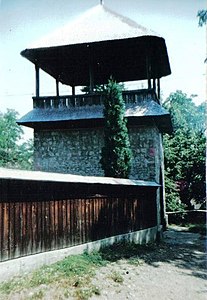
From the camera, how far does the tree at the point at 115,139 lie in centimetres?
1336

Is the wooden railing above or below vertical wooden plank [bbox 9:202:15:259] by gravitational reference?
above

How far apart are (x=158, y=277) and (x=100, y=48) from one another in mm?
10249

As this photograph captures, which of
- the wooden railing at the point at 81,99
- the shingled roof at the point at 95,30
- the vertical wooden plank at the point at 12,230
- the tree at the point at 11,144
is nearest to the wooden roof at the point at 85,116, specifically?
Answer: the wooden railing at the point at 81,99

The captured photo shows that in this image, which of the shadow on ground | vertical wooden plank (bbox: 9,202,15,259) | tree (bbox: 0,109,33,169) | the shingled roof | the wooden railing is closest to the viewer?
vertical wooden plank (bbox: 9,202,15,259)

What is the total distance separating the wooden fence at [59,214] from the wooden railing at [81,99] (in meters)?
4.38

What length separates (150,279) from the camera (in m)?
7.62

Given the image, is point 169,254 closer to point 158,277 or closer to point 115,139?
point 158,277

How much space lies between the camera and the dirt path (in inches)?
259

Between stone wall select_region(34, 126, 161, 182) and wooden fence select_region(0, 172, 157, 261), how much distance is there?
7.54 ft

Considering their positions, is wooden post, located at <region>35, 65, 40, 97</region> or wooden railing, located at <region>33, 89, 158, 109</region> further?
wooden post, located at <region>35, 65, 40, 97</region>

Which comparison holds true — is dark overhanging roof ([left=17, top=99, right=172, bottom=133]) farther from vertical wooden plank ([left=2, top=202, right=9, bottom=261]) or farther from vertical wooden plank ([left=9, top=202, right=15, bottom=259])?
vertical wooden plank ([left=2, top=202, right=9, bottom=261])

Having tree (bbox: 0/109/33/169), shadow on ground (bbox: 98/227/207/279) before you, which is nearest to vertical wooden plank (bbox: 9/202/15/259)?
shadow on ground (bbox: 98/227/207/279)

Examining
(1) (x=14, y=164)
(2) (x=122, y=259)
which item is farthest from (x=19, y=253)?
(1) (x=14, y=164)

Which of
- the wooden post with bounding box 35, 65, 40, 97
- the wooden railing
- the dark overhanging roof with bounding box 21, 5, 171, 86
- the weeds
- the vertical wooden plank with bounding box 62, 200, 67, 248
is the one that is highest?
the dark overhanging roof with bounding box 21, 5, 171, 86
